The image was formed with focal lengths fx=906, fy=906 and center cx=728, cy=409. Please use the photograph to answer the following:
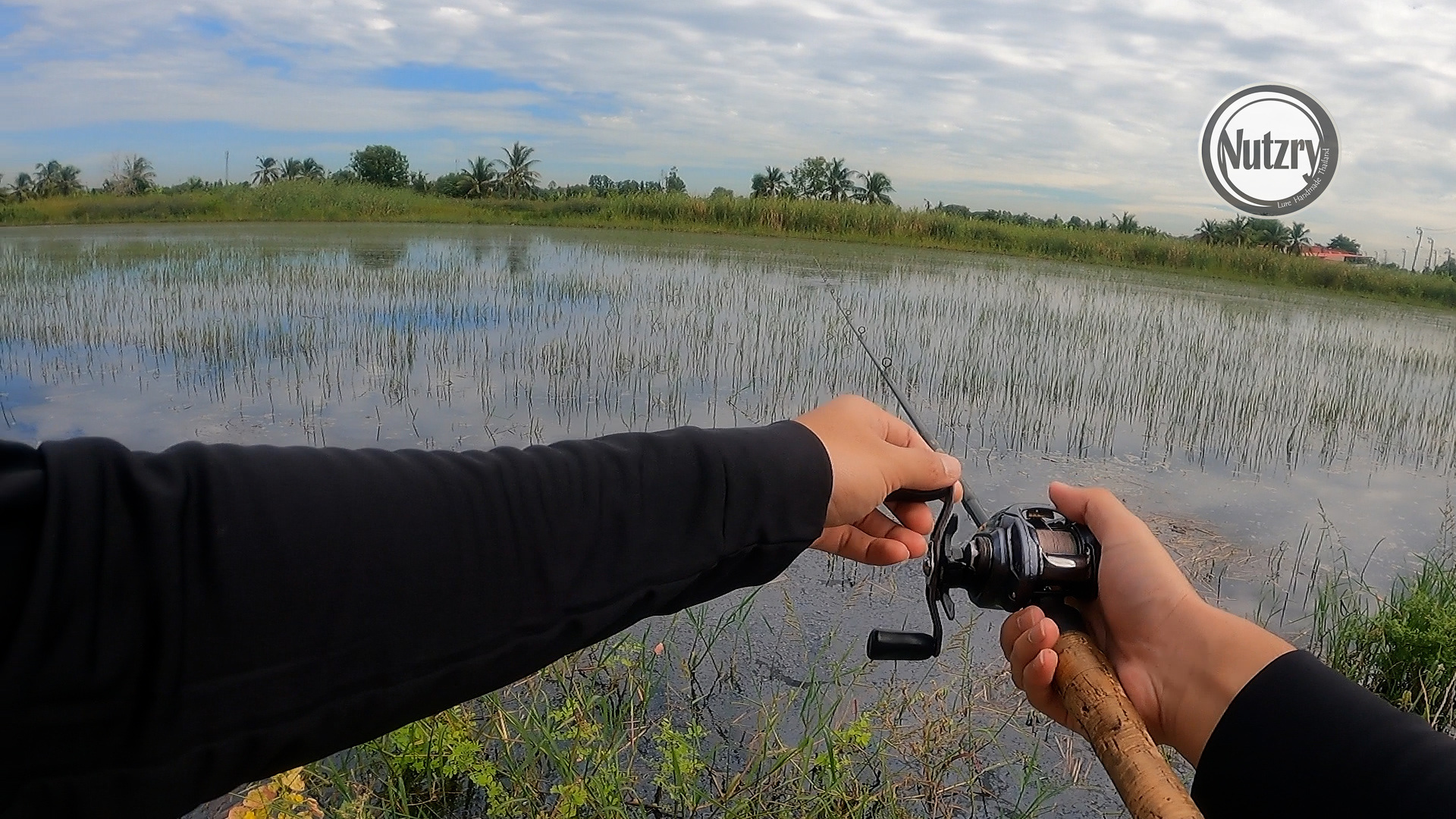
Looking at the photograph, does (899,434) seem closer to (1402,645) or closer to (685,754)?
(685,754)

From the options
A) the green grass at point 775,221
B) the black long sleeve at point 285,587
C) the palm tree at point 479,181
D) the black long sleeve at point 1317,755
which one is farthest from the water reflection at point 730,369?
the palm tree at point 479,181

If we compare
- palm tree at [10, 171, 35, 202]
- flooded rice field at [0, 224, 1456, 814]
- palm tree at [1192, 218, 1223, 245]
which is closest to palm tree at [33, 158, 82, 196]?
palm tree at [10, 171, 35, 202]

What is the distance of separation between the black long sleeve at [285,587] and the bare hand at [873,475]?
297 mm

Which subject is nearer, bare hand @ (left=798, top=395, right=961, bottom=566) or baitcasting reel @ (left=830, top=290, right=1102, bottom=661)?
bare hand @ (left=798, top=395, right=961, bottom=566)

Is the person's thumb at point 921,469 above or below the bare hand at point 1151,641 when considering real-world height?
above

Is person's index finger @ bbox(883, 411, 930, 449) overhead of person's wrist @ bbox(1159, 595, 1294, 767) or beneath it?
overhead

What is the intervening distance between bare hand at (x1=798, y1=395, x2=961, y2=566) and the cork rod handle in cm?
28

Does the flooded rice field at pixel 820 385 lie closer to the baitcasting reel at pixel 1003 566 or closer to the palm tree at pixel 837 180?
the baitcasting reel at pixel 1003 566

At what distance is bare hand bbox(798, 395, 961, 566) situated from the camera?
1192 mm

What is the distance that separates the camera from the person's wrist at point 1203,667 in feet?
3.79

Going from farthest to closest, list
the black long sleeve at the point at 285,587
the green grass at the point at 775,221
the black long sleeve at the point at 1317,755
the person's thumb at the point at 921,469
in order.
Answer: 1. the green grass at the point at 775,221
2. the person's thumb at the point at 921,469
3. the black long sleeve at the point at 1317,755
4. the black long sleeve at the point at 285,587

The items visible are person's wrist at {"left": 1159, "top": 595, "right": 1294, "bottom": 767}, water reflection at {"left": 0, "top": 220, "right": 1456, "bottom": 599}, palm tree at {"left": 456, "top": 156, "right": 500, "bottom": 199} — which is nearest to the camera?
person's wrist at {"left": 1159, "top": 595, "right": 1294, "bottom": 767}

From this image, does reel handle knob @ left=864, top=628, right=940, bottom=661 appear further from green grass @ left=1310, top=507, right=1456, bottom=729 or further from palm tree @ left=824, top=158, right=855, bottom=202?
palm tree @ left=824, top=158, right=855, bottom=202

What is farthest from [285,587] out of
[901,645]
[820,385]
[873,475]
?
[820,385]
